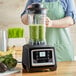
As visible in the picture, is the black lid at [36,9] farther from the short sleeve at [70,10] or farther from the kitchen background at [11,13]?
the kitchen background at [11,13]

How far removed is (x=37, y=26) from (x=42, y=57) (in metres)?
0.16

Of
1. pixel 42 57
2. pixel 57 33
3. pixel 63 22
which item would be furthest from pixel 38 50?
pixel 57 33

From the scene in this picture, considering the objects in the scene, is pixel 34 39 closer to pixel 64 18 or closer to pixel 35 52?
pixel 35 52

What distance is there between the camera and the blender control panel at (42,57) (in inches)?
46.9

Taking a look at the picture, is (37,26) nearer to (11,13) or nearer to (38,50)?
(38,50)

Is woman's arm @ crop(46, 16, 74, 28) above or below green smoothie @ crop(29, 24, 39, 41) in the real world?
above

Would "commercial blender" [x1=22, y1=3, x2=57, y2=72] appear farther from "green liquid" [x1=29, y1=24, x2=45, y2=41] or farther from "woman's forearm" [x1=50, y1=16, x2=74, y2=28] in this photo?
"woman's forearm" [x1=50, y1=16, x2=74, y2=28]

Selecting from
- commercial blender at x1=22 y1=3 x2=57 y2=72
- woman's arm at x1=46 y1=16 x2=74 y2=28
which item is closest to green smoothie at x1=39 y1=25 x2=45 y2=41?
commercial blender at x1=22 y1=3 x2=57 y2=72

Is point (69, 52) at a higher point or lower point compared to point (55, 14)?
lower

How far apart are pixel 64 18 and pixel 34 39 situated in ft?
1.90

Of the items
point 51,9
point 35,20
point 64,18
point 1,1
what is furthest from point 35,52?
point 1,1

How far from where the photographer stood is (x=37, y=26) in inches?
48.1

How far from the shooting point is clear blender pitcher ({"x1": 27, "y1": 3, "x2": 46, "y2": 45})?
4.01 feet

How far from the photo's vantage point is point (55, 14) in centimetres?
187
